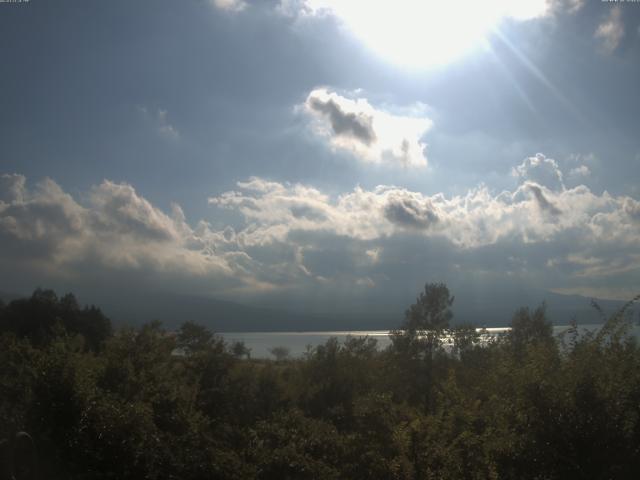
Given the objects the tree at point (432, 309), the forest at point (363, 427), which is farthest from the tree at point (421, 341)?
the forest at point (363, 427)

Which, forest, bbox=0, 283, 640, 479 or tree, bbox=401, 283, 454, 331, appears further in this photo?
tree, bbox=401, 283, 454, 331

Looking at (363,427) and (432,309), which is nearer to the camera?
(363,427)

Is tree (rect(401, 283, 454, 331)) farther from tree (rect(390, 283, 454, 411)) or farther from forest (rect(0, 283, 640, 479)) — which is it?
forest (rect(0, 283, 640, 479))

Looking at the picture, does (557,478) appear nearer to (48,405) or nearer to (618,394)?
(618,394)

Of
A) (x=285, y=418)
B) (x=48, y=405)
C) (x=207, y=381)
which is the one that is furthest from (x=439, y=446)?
(x=207, y=381)

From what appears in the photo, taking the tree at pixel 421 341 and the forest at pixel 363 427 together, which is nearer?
the forest at pixel 363 427

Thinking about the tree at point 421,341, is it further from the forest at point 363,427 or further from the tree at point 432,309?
the forest at point 363,427

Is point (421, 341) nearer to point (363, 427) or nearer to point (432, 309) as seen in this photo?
point (432, 309)

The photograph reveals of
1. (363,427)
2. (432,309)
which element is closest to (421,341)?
(432,309)

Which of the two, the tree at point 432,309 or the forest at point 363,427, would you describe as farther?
the tree at point 432,309

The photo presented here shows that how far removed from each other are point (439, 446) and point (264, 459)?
4.44 meters

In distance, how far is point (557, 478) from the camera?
930 centimetres

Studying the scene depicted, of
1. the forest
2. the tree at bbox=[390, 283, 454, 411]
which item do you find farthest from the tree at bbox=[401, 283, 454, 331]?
the forest

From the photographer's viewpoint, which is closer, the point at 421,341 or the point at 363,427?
the point at 363,427
